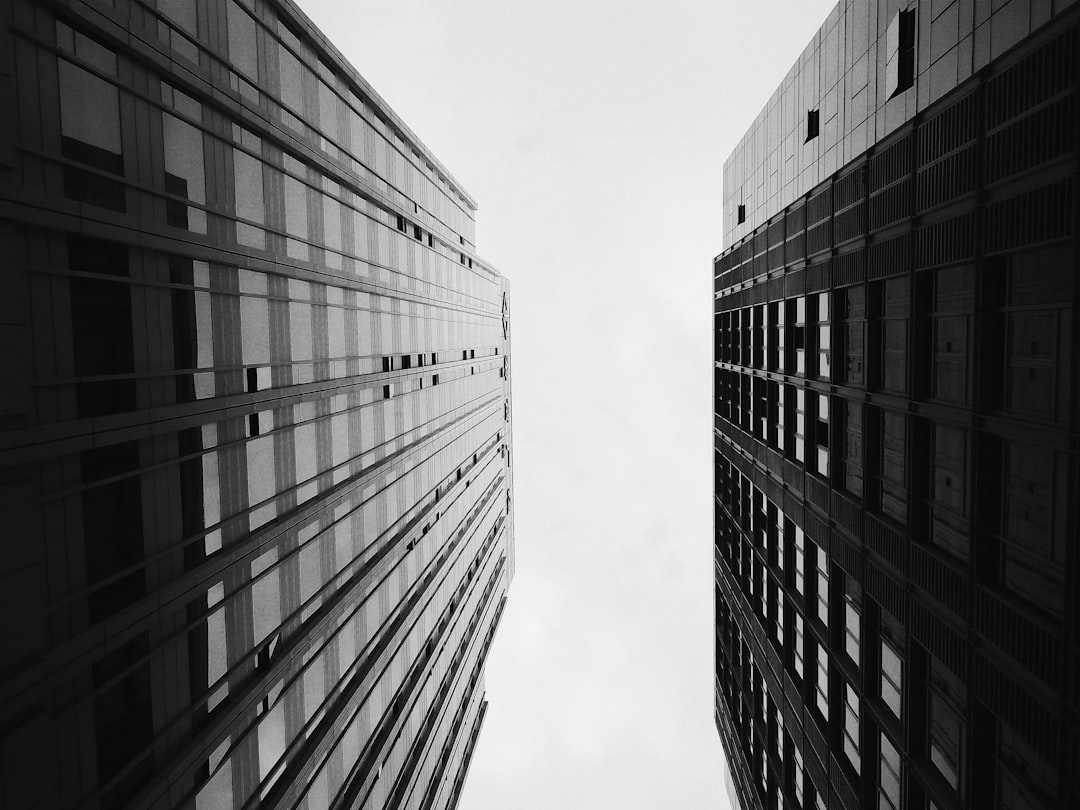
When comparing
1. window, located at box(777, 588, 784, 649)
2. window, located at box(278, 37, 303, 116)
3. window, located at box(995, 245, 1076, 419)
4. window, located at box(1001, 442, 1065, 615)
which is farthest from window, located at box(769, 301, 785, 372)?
A: window, located at box(278, 37, 303, 116)

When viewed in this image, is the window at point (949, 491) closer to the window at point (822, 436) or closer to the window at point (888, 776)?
the window at point (888, 776)

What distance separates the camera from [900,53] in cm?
1966

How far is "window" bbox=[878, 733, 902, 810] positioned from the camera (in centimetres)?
2000

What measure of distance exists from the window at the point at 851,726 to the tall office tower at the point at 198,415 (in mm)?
20311

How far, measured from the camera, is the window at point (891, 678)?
19906mm

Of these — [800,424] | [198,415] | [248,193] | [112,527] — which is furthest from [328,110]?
[800,424]

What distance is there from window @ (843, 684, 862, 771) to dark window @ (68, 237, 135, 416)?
2577 cm

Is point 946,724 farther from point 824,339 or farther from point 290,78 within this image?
point 290,78

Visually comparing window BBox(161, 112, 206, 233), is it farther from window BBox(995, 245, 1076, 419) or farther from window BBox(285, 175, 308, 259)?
window BBox(995, 245, 1076, 419)

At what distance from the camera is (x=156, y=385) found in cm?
1448

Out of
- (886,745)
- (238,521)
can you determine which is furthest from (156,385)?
(886,745)

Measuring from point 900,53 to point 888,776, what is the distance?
2409 centimetres

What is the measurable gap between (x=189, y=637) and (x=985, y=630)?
20293 millimetres

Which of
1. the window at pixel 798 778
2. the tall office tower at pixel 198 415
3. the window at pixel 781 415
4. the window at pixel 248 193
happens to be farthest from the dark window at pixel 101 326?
the window at pixel 798 778
